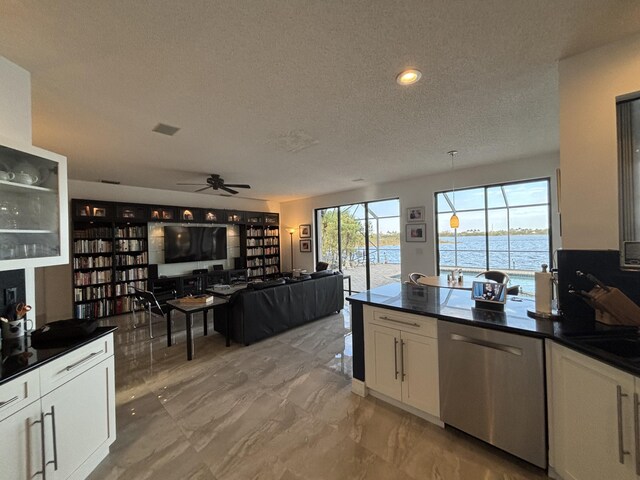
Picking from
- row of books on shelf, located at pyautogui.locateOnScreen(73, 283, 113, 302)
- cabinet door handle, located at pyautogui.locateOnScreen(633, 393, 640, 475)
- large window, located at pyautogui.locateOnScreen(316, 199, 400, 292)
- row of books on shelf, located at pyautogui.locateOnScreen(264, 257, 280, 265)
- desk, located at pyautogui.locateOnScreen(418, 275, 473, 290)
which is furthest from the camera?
row of books on shelf, located at pyautogui.locateOnScreen(264, 257, 280, 265)

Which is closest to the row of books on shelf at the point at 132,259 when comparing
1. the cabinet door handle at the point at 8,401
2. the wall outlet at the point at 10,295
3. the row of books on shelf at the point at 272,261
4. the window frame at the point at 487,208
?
the row of books on shelf at the point at 272,261

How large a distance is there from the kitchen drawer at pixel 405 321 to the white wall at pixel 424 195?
146 inches

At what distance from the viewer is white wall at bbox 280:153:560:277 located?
172 inches

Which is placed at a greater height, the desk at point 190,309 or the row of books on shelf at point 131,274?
the row of books on shelf at point 131,274

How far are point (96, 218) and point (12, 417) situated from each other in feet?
Result: 15.7

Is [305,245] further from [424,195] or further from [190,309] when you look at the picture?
[190,309]

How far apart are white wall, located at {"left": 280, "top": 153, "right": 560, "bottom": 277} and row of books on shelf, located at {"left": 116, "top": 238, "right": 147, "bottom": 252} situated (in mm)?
3954

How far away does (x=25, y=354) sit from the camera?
4.58 ft

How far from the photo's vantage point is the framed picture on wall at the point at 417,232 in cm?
561

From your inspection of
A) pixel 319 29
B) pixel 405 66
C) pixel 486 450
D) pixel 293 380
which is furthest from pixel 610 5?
pixel 293 380

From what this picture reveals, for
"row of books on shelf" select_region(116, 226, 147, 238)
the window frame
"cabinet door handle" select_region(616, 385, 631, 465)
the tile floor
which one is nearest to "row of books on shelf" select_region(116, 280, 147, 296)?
"row of books on shelf" select_region(116, 226, 147, 238)

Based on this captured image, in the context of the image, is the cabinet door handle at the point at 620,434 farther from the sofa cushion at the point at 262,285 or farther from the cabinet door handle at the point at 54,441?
the sofa cushion at the point at 262,285

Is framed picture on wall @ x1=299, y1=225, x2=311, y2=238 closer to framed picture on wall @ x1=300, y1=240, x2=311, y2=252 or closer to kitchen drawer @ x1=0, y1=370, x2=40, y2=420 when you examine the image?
framed picture on wall @ x1=300, y1=240, x2=311, y2=252

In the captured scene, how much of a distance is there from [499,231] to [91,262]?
25.4 feet
